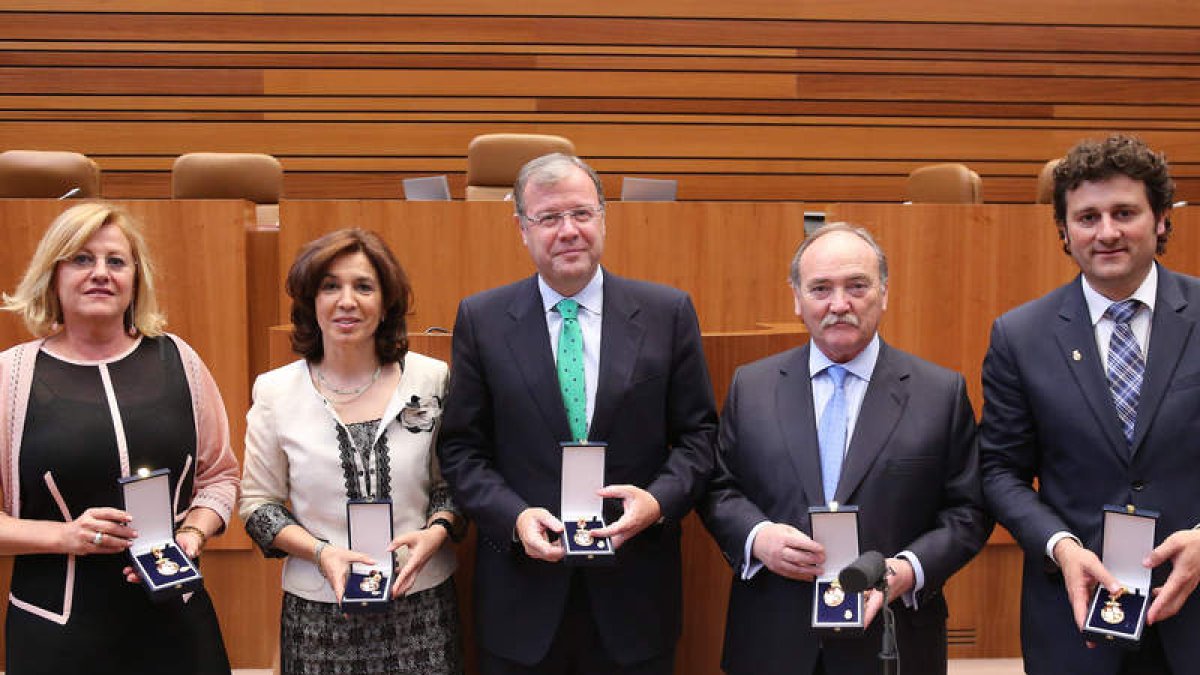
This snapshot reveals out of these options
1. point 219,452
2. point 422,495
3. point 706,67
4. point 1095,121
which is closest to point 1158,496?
point 422,495

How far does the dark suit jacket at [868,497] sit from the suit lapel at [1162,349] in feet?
0.90

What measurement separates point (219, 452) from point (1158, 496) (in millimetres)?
1614

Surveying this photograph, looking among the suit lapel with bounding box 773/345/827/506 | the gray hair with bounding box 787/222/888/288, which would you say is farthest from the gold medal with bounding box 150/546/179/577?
the gray hair with bounding box 787/222/888/288

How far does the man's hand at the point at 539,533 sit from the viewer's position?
1.66m

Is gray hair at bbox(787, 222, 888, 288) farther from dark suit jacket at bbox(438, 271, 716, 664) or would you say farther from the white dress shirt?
the white dress shirt

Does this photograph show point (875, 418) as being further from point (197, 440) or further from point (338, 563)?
point (197, 440)

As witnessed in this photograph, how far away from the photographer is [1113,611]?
1552mm

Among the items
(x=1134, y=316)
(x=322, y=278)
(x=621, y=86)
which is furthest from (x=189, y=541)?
(x=621, y=86)

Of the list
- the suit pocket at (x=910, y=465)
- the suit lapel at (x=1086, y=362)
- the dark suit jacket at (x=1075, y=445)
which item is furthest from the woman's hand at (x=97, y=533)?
the suit lapel at (x=1086, y=362)

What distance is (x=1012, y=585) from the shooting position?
3502 mm

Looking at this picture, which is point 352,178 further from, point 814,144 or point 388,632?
point 388,632

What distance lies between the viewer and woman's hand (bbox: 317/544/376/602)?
1.68 metres

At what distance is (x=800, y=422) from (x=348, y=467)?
0.79 metres

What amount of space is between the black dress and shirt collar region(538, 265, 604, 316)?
71 cm
